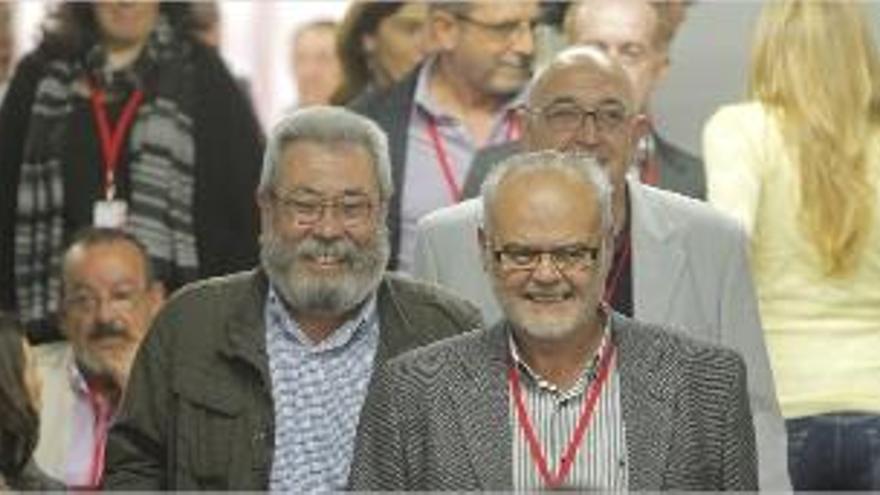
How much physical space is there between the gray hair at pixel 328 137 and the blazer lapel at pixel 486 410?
0.53 meters

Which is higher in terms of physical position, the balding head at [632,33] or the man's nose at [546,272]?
the balding head at [632,33]

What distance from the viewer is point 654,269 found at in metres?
3.98

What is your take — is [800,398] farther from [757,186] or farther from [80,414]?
[80,414]

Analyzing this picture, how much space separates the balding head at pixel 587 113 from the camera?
4.00 metres

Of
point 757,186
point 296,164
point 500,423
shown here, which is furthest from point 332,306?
point 757,186

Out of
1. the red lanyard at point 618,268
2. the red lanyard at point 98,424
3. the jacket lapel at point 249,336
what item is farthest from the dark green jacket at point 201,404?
the red lanyard at point 98,424

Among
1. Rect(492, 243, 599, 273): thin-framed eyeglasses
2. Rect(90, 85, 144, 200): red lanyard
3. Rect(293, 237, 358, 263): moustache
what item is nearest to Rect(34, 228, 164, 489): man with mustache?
Rect(90, 85, 144, 200): red lanyard

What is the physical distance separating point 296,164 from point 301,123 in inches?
4.2

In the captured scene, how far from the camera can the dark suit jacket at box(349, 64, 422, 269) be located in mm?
4834

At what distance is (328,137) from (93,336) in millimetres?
1493

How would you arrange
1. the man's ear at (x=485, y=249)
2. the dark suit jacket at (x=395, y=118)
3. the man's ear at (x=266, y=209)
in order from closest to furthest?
the man's ear at (x=485, y=249)
the man's ear at (x=266, y=209)
the dark suit jacket at (x=395, y=118)

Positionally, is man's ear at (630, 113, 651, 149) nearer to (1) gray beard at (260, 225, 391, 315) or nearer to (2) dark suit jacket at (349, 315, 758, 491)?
(1) gray beard at (260, 225, 391, 315)

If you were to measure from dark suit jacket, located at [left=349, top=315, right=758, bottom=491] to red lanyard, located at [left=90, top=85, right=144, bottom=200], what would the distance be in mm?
1940

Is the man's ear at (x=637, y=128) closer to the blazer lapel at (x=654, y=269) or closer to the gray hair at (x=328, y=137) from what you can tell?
the blazer lapel at (x=654, y=269)
